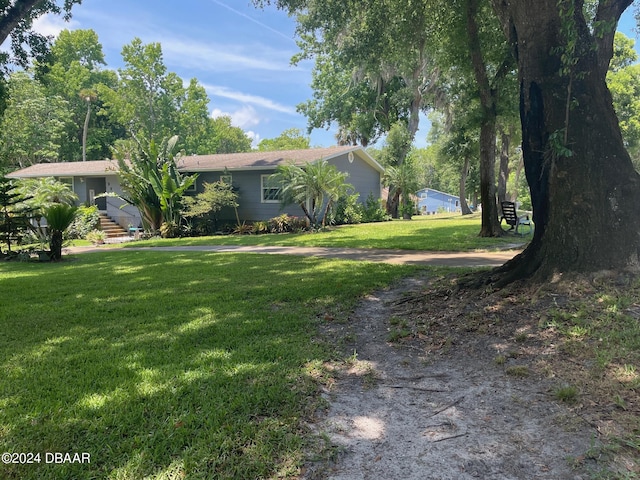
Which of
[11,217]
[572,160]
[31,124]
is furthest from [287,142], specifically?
[572,160]

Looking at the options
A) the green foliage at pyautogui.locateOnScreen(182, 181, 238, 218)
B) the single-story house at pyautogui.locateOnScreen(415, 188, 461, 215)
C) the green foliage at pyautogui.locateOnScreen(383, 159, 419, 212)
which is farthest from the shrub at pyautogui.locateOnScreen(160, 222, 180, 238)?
the single-story house at pyautogui.locateOnScreen(415, 188, 461, 215)

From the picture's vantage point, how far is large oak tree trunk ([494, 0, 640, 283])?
439 centimetres

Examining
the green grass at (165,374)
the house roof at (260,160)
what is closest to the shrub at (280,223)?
the house roof at (260,160)

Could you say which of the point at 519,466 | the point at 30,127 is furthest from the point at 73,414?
the point at 30,127

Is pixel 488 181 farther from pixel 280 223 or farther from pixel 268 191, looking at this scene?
pixel 268 191

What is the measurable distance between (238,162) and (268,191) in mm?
2414

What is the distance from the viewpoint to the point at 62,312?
5.46 metres

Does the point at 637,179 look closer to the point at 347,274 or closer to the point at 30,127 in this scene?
the point at 347,274

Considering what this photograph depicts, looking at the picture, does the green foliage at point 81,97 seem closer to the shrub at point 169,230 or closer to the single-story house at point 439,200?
the shrub at point 169,230

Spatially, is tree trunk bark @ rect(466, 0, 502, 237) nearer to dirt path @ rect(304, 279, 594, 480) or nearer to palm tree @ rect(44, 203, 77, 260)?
dirt path @ rect(304, 279, 594, 480)

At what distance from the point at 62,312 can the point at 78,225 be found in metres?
15.5

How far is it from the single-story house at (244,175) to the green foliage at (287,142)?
3541 cm

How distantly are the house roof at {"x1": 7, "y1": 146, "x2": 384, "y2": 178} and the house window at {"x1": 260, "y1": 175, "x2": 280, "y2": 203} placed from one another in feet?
2.33

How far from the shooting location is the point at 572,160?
4.56 metres
